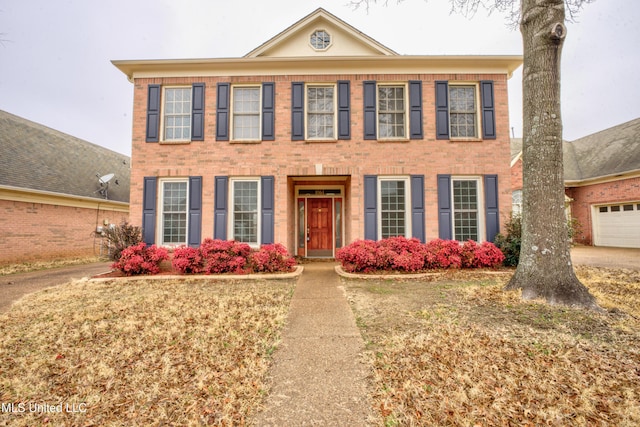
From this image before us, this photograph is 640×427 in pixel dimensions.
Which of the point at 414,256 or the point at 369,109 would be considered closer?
the point at 414,256

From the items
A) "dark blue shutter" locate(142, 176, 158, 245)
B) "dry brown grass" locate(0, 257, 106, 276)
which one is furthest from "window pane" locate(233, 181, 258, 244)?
"dry brown grass" locate(0, 257, 106, 276)

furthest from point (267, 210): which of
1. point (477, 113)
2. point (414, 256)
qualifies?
point (477, 113)

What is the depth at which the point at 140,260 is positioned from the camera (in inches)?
284

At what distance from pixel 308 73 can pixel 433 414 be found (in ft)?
29.9

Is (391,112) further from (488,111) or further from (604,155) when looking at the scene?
(604,155)

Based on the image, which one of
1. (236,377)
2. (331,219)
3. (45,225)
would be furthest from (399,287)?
(45,225)

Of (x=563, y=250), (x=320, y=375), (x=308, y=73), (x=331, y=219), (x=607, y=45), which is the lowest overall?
(x=320, y=375)

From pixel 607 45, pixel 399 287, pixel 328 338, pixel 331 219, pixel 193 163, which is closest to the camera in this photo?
pixel 328 338

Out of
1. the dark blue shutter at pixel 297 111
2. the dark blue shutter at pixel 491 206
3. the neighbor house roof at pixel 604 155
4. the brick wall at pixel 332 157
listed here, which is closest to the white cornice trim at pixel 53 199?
the brick wall at pixel 332 157

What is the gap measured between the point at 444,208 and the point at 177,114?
895 centimetres

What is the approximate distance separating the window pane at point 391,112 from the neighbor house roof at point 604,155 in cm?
1003

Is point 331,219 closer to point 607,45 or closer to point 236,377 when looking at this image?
point 236,377

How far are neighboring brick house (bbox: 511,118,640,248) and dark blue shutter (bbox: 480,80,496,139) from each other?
5698 millimetres

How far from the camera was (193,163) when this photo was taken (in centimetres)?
860
